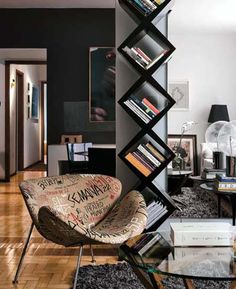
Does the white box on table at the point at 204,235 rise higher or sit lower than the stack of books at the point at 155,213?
higher

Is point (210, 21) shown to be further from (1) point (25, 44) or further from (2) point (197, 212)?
(1) point (25, 44)

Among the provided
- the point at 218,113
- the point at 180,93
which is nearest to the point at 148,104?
the point at 180,93

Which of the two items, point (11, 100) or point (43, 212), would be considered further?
point (11, 100)

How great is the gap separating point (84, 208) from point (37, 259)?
73 centimetres

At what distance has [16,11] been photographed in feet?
23.8

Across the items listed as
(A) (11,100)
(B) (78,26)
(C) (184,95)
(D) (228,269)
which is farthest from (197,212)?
(A) (11,100)

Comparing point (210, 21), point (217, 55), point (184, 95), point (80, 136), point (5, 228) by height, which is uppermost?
point (210, 21)

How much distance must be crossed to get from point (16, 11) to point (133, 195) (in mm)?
5034

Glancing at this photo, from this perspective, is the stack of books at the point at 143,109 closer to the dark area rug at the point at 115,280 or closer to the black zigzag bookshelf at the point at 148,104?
the black zigzag bookshelf at the point at 148,104

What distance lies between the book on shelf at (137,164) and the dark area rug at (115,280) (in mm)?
734

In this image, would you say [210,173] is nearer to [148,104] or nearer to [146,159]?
[146,159]

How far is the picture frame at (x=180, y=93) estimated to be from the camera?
452 cm

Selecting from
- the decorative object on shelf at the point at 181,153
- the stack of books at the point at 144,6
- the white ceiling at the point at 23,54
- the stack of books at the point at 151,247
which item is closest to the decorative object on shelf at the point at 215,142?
the decorative object on shelf at the point at 181,153

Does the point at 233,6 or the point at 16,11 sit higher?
the point at 16,11
